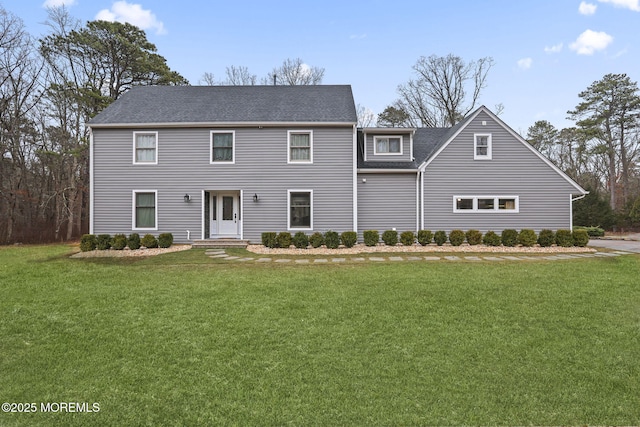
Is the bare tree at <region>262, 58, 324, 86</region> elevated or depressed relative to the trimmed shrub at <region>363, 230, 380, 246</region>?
elevated

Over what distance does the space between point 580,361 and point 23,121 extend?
1088 inches

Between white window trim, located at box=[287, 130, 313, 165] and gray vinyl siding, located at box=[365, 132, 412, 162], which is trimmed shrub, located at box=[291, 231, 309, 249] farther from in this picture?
gray vinyl siding, located at box=[365, 132, 412, 162]

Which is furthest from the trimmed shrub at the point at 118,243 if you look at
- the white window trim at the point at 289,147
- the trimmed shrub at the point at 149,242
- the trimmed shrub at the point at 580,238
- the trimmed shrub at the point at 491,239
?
the trimmed shrub at the point at 580,238

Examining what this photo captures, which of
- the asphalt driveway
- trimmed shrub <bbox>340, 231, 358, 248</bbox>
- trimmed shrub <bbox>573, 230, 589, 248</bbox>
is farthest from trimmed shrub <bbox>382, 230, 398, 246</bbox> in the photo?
the asphalt driveway

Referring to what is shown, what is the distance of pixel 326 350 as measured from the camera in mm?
3811

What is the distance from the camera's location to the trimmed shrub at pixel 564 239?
1228 cm

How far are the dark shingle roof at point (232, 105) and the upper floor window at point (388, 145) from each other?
186 cm

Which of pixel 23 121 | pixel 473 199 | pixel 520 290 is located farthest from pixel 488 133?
pixel 23 121

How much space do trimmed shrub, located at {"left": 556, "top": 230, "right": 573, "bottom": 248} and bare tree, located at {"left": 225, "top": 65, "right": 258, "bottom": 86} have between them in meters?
23.9

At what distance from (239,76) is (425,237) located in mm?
21985

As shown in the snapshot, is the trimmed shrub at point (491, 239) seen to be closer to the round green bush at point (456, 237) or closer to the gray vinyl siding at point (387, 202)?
the round green bush at point (456, 237)

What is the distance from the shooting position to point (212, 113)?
45.7 feet

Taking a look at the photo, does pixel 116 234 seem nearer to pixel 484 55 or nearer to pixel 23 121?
pixel 23 121

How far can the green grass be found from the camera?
276 cm
